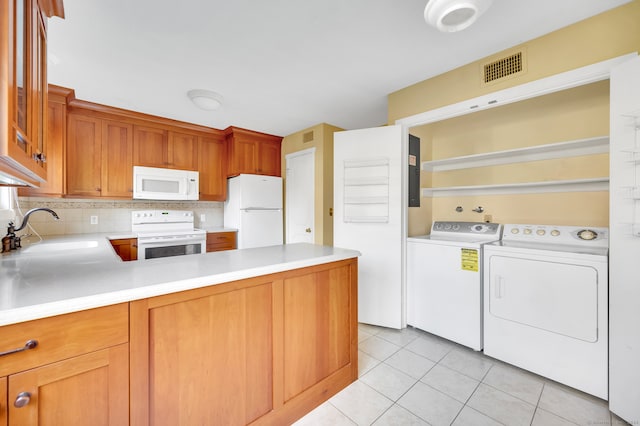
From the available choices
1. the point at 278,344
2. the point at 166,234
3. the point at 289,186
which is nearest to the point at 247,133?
the point at 289,186

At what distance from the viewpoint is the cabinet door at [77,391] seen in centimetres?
80

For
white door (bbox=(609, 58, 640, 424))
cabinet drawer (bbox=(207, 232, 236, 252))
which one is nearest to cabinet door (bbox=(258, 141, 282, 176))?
cabinet drawer (bbox=(207, 232, 236, 252))

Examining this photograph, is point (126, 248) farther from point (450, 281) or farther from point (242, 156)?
point (450, 281)

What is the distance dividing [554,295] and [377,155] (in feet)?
5.81

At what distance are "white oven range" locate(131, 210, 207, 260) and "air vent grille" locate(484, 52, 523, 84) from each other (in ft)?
11.7

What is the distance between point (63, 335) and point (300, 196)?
Result: 11.0 ft

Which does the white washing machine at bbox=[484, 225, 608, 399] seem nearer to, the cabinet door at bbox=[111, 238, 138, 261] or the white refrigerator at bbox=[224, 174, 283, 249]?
the white refrigerator at bbox=[224, 174, 283, 249]

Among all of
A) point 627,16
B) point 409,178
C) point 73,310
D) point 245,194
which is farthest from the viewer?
point 245,194

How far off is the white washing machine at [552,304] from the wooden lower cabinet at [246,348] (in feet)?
3.98

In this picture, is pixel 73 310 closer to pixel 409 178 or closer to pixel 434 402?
pixel 434 402

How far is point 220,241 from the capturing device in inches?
151

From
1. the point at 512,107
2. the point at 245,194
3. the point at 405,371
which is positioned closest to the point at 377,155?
the point at 512,107

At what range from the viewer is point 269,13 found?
Result: 1662 mm

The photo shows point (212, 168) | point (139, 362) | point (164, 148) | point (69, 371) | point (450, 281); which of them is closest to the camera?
point (69, 371)
